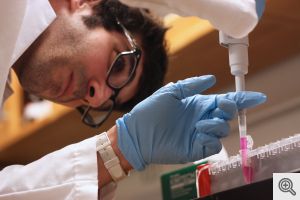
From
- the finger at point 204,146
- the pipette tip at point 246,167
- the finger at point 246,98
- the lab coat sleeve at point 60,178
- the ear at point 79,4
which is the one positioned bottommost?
the lab coat sleeve at point 60,178

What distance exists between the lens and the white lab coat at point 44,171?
36.0 inches

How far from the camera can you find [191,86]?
0.86m

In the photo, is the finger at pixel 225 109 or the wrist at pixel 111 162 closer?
the finger at pixel 225 109

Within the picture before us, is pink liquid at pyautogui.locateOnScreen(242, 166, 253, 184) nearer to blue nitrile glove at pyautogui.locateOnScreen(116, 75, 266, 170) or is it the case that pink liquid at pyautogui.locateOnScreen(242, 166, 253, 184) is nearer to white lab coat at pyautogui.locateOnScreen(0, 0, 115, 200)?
blue nitrile glove at pyautogui.locateOnScreen(116, 75, 266, 170)

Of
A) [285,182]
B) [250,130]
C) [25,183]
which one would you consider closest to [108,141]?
[25,183]

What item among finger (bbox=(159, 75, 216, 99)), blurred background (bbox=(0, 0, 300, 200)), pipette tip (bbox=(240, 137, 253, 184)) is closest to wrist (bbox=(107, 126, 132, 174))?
finger (bbox=(159, 75, 216, 99))

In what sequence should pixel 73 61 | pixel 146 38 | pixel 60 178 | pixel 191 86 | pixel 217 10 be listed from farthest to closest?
pixel 146 38 < pixel 73 61 < pixel 60 178 < pixel 191 86 < pixel 217 10

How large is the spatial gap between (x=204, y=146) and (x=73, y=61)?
60cm

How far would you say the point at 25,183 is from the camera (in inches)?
39.5

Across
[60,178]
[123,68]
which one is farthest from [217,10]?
[123,68]

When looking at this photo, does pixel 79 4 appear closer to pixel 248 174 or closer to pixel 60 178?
pixel 60 178

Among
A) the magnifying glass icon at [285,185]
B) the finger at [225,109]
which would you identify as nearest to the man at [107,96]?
the finger at [225,109]

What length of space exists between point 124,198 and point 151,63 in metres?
0.63

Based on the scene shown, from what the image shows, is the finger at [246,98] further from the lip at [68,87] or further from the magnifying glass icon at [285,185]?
the lip at [68,87]
